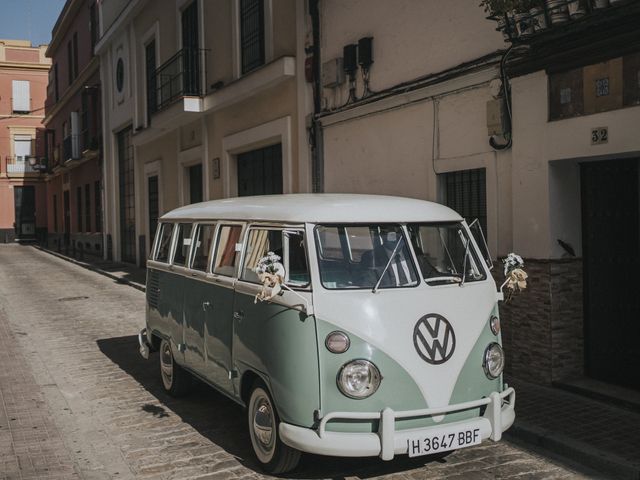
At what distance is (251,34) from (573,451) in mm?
11687

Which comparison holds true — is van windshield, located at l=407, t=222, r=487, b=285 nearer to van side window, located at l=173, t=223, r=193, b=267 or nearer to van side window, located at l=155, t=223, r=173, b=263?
van side window, located at l=173, t=223, r=193, b=267

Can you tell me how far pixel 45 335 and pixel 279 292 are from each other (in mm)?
7687

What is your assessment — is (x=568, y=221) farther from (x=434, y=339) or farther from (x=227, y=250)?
(x=227, y=250)

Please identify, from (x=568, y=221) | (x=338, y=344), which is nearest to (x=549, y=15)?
(x=568, y=221)

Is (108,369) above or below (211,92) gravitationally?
below

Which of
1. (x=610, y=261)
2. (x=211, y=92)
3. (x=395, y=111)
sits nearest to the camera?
(x=610, y=261)

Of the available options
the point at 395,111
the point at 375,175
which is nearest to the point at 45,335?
the point at 375,175

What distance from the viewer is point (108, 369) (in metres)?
8.83

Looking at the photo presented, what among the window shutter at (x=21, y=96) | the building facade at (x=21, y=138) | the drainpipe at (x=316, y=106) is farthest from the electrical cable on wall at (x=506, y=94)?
the window shutter at (x=21, y=96)

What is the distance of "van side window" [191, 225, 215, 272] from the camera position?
6.43 metres

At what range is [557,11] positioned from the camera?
22.6 ft

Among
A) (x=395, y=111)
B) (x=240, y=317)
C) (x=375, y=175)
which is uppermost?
(x=395, y=111)

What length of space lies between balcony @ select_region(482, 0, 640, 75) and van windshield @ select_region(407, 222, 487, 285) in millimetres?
2483

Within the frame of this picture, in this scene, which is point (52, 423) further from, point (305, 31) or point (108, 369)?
point (305, 31)
